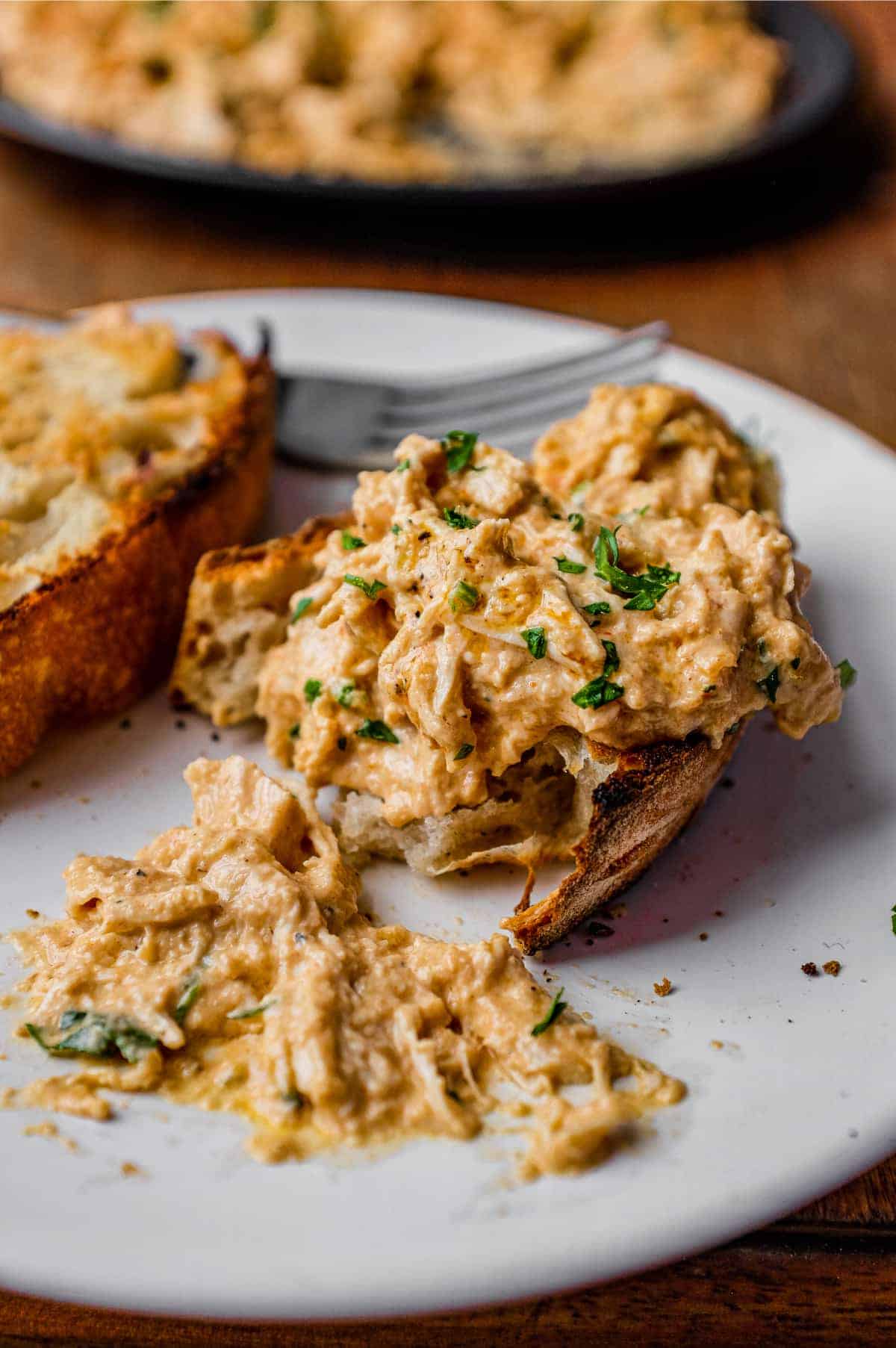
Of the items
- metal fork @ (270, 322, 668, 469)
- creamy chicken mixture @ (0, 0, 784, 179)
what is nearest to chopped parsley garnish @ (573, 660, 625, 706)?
metal fork @ (270, 322, 668, 469)

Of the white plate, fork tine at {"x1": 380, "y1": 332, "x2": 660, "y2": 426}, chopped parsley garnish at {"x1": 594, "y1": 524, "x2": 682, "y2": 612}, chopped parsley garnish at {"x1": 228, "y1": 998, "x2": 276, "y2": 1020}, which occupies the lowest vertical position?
the white plate

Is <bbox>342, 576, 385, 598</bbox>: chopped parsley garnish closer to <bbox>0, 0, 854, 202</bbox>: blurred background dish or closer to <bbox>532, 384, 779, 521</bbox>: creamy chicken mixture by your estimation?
<bbox>532, 384, 779, 521</bbox>: creamy chicken mixture

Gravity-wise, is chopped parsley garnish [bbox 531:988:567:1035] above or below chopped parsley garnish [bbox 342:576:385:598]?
below

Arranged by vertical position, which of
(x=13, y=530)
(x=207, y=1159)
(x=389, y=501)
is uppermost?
(x=389, y=501)

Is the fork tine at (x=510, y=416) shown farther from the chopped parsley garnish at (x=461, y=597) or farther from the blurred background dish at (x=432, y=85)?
the chopped parsley garnish at (x=461, y=597)

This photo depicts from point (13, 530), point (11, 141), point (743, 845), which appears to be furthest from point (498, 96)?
point (743, 845)

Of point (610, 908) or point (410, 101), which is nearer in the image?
point (610, 908)

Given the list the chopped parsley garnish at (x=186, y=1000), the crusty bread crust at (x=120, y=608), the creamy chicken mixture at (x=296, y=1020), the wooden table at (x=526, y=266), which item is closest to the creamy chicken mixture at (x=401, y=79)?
the wooden table at (x=526, y=266)

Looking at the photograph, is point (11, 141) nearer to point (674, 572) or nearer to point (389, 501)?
point (389, 501)
